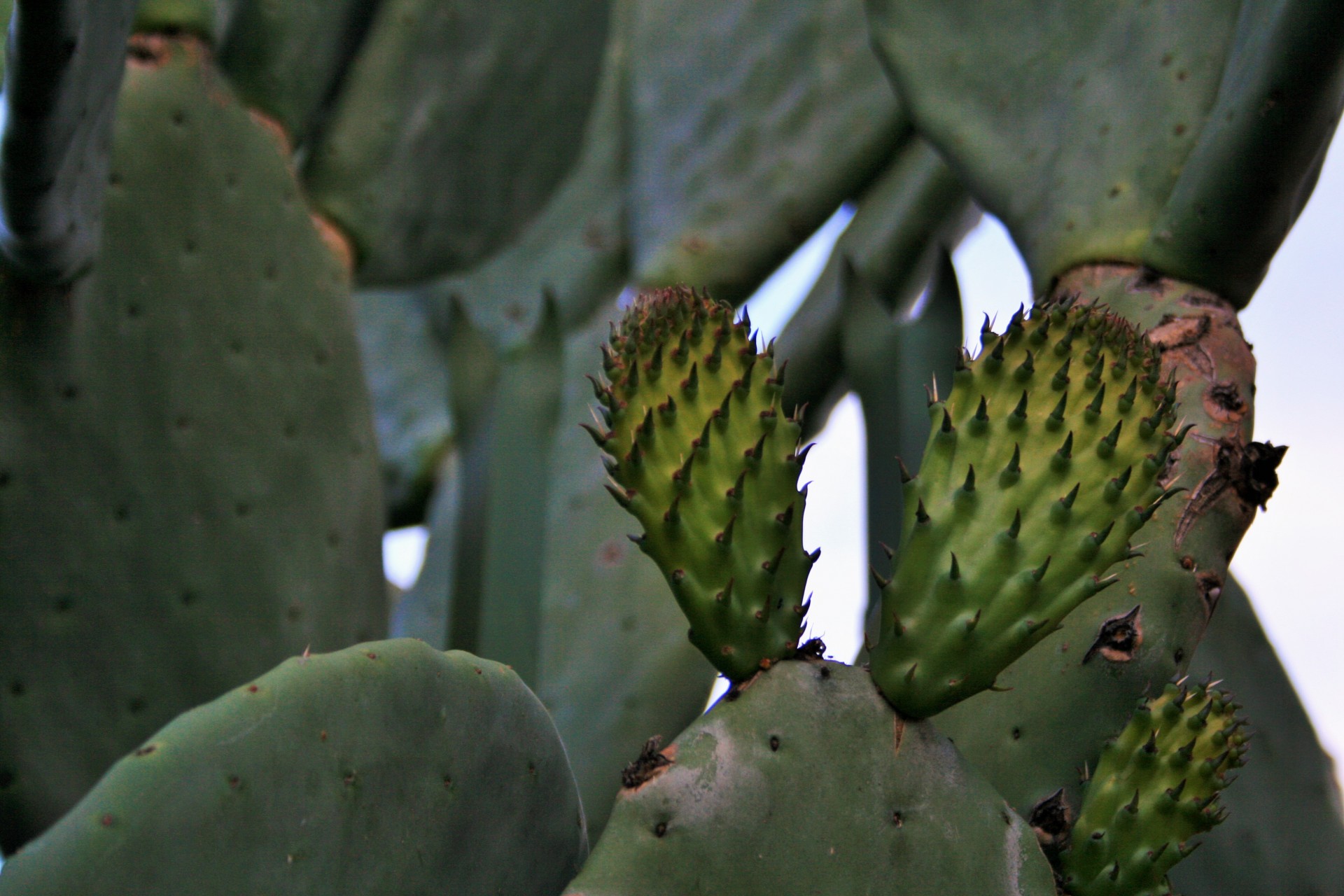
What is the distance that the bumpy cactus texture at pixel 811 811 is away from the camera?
812 mm

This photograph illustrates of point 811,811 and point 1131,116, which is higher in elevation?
point 1131,116

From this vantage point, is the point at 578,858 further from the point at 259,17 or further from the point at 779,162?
the point at 779,162

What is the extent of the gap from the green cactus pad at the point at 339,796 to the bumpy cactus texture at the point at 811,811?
0.15 metres

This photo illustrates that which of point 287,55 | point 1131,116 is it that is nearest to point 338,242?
point 287,55

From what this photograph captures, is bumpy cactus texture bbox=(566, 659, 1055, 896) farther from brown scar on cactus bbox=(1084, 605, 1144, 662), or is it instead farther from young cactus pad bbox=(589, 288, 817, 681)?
brown scar on cactus bbox=(1084, 605, 1144, 662)

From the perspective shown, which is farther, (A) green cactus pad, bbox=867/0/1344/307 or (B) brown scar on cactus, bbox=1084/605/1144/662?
(A) green cactus pad, bbox=867/0/1344/307

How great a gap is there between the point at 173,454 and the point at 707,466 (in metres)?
0.84

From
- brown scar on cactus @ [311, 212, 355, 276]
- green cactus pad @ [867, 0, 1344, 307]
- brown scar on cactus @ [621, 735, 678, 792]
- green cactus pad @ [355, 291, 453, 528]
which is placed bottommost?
green cactus pad @ [355, 291, 453, 528]

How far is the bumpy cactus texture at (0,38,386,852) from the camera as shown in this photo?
1.39m

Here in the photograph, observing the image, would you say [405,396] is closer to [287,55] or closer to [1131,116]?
[287,55]

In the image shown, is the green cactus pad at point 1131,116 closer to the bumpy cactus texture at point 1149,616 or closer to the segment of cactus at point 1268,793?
the bumpy cactus texture at point 1149,616

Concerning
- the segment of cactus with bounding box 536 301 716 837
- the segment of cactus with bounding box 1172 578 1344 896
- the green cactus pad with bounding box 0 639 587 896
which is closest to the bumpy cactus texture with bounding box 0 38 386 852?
the segment of cactus with bounding box 536 301 716 837

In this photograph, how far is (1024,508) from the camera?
2.94 ft

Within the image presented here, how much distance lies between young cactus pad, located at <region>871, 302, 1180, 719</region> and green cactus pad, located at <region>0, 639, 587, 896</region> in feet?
0.86
